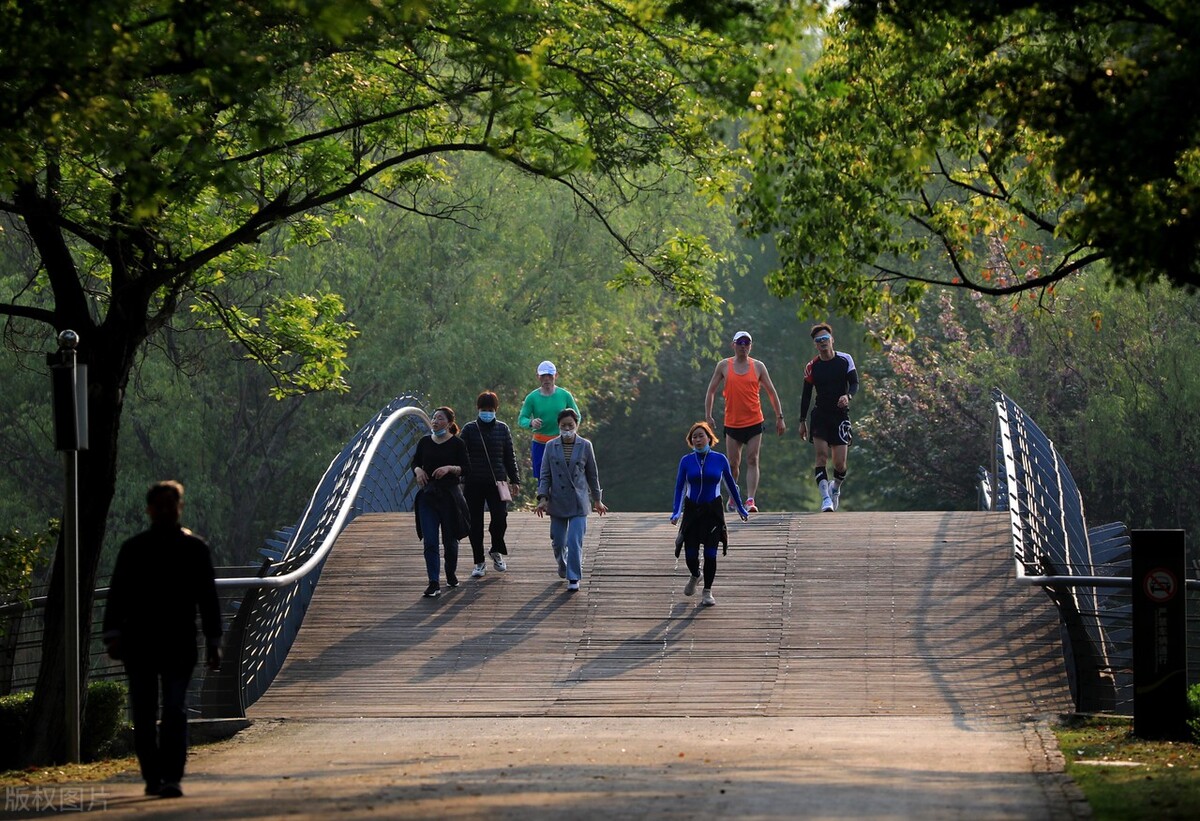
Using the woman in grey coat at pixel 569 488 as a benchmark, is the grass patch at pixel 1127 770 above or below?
below

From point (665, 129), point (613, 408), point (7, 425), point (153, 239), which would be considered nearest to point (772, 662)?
point (665, 129)

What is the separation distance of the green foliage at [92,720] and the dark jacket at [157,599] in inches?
151

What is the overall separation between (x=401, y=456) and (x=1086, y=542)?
895cm

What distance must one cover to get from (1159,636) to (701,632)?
15.0 ft

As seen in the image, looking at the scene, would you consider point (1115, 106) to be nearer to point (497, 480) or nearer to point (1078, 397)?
point (497, 480)

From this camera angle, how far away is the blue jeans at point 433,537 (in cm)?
1661

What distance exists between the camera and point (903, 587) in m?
16.4

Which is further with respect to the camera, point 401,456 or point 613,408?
point 613,408

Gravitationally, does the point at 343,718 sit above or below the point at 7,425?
below

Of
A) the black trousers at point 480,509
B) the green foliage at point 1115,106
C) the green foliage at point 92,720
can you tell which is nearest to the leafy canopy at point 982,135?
the green foliage at point 1115,106

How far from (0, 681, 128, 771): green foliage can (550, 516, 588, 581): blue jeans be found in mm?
4058

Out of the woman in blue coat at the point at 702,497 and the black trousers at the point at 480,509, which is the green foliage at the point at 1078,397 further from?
the woman in blue coat at the point at 702,497

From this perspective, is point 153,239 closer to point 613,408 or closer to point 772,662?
point 772,662

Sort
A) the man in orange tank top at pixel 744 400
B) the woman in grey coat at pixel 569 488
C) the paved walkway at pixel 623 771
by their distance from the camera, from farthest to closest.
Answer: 1. the man in orange tank top at pixel 744 400
2. the woman in grey coat at pixel 569 488
3. the paved walkway at pixel 623 771
